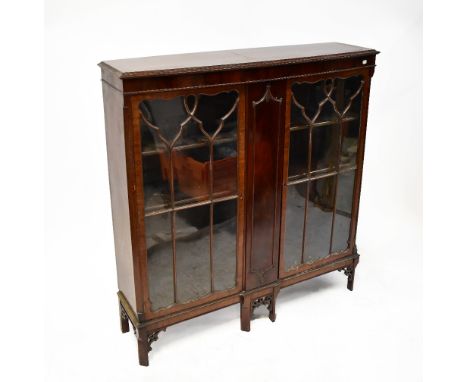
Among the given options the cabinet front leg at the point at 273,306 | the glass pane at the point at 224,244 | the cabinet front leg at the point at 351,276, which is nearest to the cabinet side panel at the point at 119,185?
the glass pane at the point at 224,244

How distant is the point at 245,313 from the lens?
251cm

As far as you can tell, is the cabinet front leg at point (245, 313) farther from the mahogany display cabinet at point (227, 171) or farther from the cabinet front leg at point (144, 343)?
the cabinet front leg at point (144, 343)

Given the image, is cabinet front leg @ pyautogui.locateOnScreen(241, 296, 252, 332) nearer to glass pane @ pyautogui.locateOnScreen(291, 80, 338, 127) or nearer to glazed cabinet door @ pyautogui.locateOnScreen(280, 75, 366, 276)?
glazed cabinet door @ pyautogui.locateOnScreen(280, 75, 366, 276)

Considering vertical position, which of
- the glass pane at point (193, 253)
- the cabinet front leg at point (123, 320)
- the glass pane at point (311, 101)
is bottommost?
the cabinet front leg at point (123, 320)

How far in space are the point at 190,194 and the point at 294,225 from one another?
0.59 m

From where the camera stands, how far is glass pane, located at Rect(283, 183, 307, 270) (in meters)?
2.46

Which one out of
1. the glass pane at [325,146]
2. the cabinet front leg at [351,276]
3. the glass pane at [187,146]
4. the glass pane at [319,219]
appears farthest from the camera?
the cabinet front leg at [351,276]

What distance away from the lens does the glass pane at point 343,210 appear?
2611mm

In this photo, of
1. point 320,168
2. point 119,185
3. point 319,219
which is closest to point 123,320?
point 119,185

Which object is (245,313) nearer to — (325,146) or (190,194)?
A: (190,194)

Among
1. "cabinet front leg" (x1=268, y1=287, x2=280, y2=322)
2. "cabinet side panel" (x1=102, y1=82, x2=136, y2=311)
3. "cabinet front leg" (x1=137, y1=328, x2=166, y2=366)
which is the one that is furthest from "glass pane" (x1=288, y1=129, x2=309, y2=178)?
"cabinet front leg" (x1=137, y1=328, x2=166, y2=366)

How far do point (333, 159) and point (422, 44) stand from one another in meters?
1.41

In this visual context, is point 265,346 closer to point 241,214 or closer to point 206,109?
point 241,214

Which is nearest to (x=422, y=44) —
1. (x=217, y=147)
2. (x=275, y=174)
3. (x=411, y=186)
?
(x=411, y=186)
